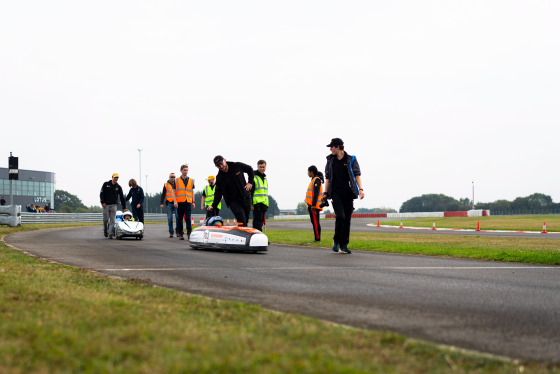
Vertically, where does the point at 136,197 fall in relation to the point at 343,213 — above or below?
above

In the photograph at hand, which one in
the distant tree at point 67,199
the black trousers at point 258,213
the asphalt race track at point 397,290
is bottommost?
the asphalt race track at point 397,290

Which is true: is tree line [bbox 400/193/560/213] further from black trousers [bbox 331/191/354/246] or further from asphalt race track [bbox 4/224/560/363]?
asphalt race track [bbox 4/224/560/363]

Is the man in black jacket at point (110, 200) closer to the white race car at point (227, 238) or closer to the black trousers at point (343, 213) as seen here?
the white race car at point (227, 238)

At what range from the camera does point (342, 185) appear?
11766mm

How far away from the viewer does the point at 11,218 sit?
88.2 ft

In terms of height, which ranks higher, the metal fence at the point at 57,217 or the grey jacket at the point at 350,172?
the grey jacket at the point at 350,172

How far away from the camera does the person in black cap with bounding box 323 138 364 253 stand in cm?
1167

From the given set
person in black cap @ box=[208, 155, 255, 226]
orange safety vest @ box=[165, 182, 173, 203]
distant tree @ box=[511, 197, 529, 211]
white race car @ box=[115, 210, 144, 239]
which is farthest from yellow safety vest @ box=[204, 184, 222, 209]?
distant tree @ box=[511, 197, 529, 211]

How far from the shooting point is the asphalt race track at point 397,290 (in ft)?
13.7

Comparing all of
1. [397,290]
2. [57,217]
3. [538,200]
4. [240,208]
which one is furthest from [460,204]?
[397,290]

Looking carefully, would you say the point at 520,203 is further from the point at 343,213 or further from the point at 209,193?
the point at 343,213

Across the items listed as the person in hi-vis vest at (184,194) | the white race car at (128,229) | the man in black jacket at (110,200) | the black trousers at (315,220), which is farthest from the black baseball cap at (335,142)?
the man in black jacket at (110,200)

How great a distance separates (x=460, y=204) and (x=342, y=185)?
549 feet

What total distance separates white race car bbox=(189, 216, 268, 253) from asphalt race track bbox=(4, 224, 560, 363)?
1.13 metres
